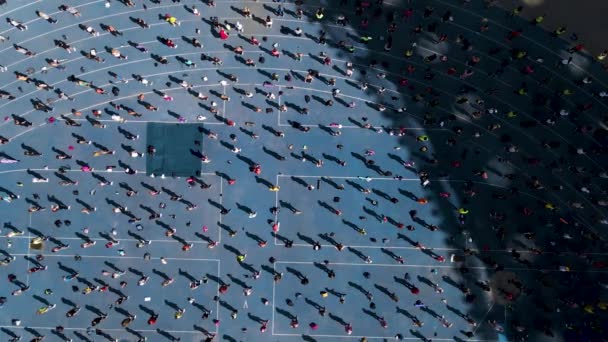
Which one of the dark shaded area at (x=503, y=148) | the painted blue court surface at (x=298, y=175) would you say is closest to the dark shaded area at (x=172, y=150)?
the painted blue court surface at (x=298, y=175)

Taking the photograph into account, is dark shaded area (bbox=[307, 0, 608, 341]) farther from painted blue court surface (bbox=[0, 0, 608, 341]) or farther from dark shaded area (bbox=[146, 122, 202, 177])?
dark shaded area (bbox=[146, 122, 202, 177])

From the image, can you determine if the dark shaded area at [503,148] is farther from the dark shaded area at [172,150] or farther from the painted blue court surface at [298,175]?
the dark shaded area at [172,150]

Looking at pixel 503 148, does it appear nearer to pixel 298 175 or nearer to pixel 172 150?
pixel 298 175

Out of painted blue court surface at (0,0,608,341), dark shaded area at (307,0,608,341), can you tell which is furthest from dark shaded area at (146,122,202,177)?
dark shaded area at (307,0,608,341)

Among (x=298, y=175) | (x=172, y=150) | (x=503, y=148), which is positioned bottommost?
(x=298, y=175)

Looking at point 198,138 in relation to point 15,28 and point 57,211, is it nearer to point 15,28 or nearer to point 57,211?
point 57,211

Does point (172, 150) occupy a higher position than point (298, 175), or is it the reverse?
point (172, 150)

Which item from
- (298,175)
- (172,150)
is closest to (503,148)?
(298,175)

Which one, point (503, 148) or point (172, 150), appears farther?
point (172, 150)

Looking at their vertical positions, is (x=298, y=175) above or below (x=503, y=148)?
below

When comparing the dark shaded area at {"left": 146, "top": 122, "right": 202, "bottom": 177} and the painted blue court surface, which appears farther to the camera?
the dark shaded area at {"left": 146, "top": 122, "right": 202, "bottom": 177}
